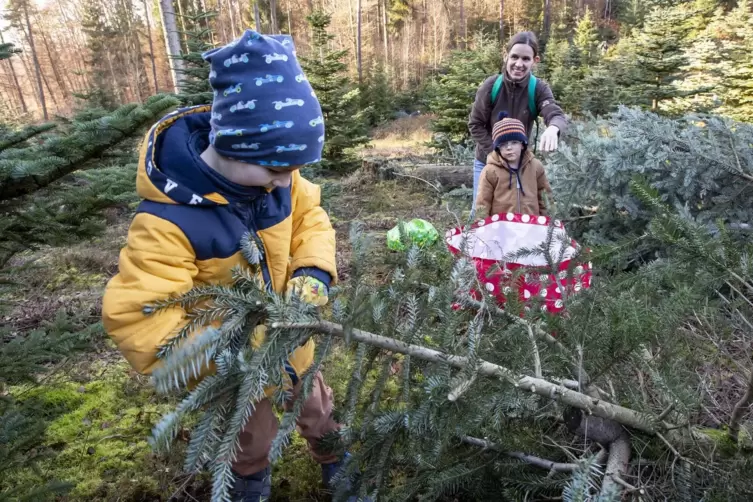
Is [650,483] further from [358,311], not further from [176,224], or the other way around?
[176,224]

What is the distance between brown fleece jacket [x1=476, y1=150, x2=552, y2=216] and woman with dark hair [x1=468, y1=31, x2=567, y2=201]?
357mm

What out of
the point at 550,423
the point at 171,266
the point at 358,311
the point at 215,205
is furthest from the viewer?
the point at 550,423

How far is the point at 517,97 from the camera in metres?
4.16

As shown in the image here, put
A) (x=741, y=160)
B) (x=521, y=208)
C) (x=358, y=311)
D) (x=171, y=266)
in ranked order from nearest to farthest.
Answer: (x=358, y=311) < (x=171, y=266) < (x=741, y=160) < (x=521, y=208)

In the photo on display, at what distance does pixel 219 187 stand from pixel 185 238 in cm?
22

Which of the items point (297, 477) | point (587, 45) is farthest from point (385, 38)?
point (297, 477)

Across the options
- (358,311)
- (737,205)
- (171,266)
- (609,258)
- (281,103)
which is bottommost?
(737,205)

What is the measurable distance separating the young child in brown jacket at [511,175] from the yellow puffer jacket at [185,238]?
241 cm

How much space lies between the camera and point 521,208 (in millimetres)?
3891

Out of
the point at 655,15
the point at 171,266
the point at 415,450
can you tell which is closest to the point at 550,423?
the point at 415,450

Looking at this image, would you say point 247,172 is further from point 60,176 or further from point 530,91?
point 530,91

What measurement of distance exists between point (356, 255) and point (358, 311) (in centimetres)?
19

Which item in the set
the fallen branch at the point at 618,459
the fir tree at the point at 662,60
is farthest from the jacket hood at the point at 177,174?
the fir tree at the point at 662,60

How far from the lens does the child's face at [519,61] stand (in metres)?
3.92
